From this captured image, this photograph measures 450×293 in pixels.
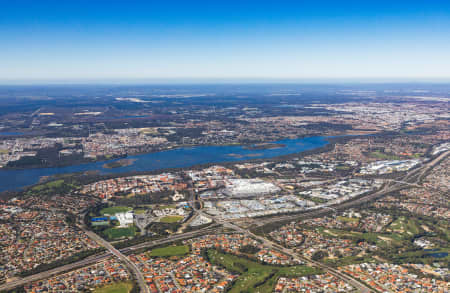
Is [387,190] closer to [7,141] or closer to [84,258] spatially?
[84,258]

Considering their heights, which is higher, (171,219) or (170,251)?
(171,219)

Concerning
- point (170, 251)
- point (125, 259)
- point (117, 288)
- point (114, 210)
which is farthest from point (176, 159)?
point (117, 288)

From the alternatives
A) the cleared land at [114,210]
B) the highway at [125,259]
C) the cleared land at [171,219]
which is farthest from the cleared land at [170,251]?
the cleared land at [114,210]

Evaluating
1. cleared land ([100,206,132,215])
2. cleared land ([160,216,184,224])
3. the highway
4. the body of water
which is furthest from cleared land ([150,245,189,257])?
the body of water

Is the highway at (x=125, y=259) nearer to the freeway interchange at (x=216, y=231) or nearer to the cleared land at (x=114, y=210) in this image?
the freeway interchange at (x=216, y=231)

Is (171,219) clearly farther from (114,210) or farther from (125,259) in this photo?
(125,259)

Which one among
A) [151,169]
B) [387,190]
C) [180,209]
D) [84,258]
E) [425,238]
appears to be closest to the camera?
[84,258]

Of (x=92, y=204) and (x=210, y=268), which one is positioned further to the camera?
(x=92, y=204)

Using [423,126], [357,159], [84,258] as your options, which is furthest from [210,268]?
[423,126]
